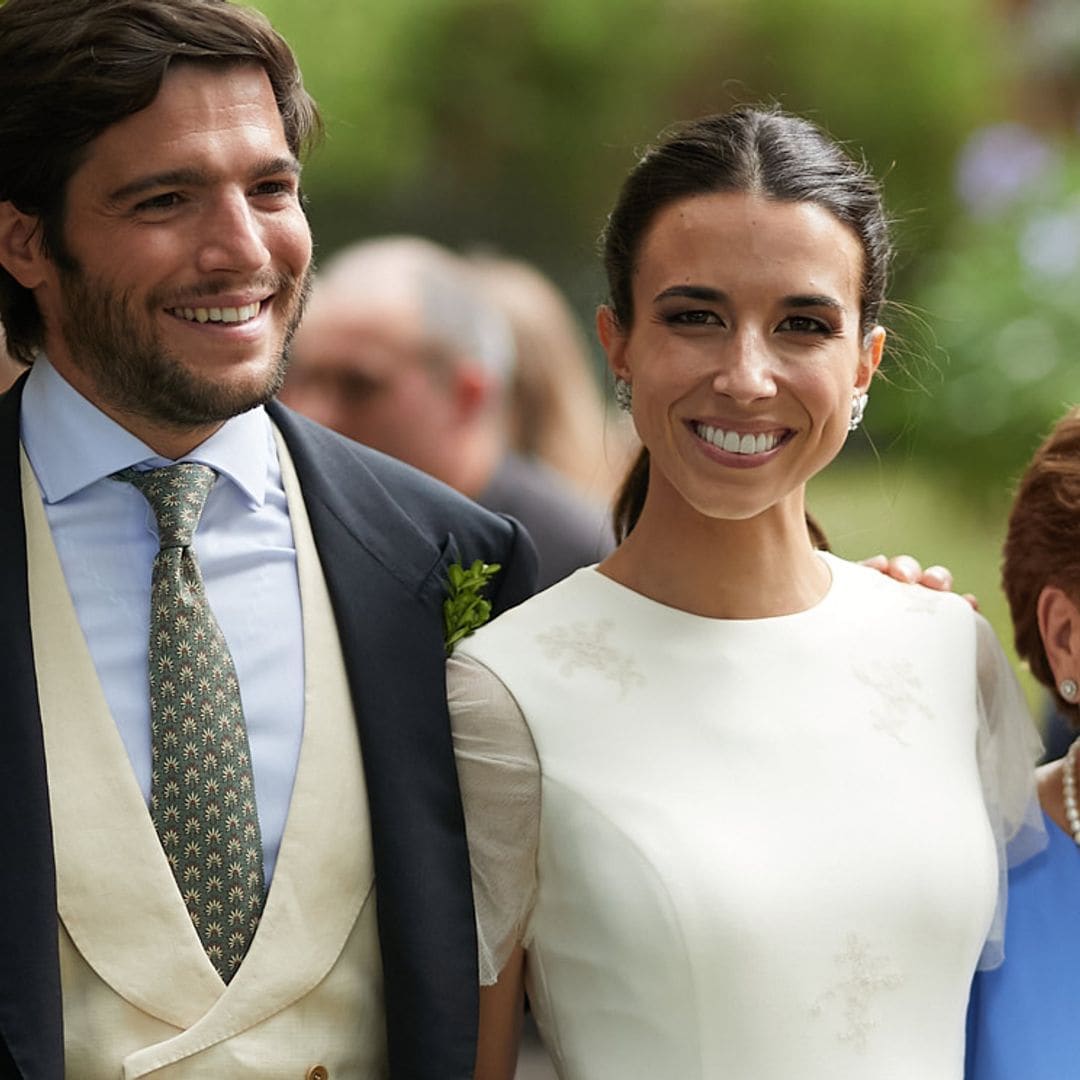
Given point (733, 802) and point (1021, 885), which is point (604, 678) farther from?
point (1021, 885)

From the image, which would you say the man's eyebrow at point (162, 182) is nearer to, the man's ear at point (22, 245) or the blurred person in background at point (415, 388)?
the man's ear at point (22, 245)

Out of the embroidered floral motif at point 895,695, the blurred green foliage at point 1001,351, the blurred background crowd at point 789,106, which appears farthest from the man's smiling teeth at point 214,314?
the blurred background crowd at point 789,106

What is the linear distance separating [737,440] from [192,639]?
661 millimetres

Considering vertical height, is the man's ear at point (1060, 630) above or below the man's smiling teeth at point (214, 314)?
below

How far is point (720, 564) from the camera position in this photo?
90.5 inches

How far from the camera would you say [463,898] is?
216cm

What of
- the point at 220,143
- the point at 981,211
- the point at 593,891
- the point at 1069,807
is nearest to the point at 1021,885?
the point at 1069,807

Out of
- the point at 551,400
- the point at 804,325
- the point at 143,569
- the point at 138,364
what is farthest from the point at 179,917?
the point at 551,400

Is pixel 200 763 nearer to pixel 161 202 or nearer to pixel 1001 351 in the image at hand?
pixel 161 202

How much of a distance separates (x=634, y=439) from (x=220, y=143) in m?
0.73

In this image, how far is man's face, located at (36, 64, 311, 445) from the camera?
2090mm

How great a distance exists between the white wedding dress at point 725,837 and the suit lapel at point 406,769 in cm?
5

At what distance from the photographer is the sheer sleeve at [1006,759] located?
2350 millimetres

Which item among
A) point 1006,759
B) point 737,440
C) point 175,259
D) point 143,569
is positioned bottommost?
point 1006,759
